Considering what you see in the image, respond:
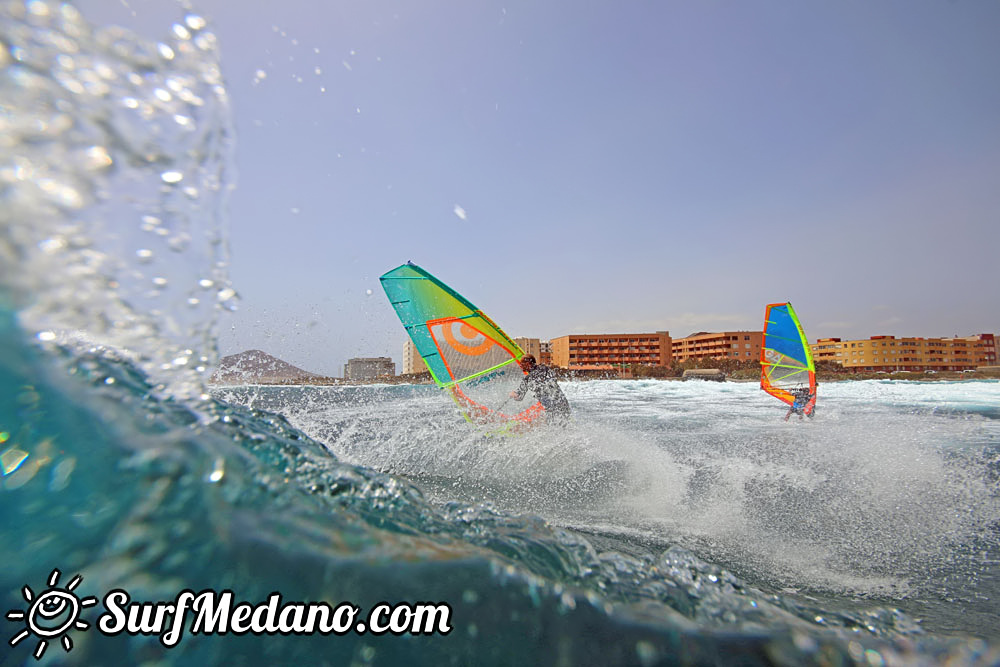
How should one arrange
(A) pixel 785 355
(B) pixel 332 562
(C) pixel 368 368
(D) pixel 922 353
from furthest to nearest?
(D) pixel 922 353
(C) pixel 368 368
(A) pixel 785 355
(B) pixel 332 562

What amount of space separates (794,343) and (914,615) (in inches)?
442

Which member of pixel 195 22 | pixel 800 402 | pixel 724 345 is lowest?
pixel 800 402

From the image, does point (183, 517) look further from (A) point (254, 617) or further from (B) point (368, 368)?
(B) point (368, 368)

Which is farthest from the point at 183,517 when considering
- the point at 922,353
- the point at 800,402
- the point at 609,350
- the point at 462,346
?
the point at 922,353

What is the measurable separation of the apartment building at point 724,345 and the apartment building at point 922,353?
860cm

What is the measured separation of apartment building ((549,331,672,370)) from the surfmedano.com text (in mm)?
63857

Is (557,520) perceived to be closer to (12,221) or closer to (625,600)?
(625,600)

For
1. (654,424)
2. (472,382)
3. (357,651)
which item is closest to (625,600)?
(357,651)

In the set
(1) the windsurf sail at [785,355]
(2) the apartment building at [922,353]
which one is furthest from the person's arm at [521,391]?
(2) the apartment building at [922,353]

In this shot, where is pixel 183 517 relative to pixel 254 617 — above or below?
above

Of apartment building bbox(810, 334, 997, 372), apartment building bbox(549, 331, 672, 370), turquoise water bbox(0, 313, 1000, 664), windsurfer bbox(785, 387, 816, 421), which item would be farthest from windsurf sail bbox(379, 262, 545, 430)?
apartment building bbox(810, 334, 997, 372)

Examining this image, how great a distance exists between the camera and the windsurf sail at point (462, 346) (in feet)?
22.2

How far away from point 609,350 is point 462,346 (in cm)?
6322

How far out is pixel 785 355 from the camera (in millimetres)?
11789
